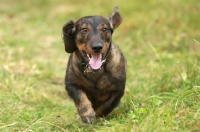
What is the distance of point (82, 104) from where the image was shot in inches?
201

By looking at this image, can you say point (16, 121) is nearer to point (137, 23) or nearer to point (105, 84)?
point (105, 84)

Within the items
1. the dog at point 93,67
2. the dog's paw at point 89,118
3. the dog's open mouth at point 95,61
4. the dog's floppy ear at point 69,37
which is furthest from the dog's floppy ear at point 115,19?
the dog's paw at point 89,118

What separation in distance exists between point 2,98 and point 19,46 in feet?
13.1

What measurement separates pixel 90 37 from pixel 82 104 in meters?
0.71

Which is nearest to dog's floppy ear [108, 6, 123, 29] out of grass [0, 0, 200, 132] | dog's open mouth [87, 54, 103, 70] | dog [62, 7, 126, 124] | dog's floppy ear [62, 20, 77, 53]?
dog [62, 7, 126, 124]

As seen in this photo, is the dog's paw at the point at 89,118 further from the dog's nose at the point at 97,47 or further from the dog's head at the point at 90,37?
the dog's nose at the point at 97,47

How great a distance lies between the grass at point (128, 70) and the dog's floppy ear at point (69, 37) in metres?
0.83

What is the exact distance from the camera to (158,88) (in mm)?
6281

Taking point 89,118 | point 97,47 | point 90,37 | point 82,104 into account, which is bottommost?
point 89,118

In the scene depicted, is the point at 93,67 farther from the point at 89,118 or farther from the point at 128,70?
the point at 128,70

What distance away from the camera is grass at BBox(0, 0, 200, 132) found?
4734mm

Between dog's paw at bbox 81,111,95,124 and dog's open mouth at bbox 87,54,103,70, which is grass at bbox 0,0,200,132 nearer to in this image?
dog's paw at bbox 81,111,95,124

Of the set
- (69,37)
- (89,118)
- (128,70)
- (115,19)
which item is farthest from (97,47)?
(128,70)

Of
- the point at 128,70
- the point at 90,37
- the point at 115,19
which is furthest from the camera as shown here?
the point at 128,70
